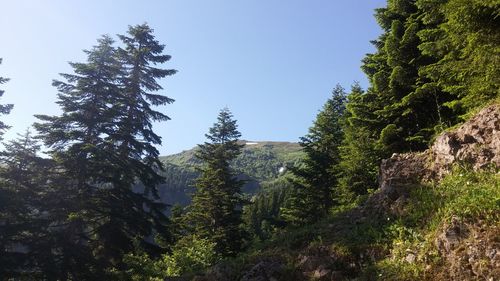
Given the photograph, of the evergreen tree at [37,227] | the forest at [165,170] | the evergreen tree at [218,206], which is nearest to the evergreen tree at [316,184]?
the forest at [165,170]

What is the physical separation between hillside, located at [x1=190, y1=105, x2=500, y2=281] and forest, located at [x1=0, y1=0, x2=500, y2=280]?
0.11m

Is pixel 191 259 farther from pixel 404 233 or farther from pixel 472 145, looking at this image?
pixel 472 145

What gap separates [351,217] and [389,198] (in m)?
1.36

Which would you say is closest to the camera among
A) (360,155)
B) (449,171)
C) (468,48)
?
(449,171)

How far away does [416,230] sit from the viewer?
989cm

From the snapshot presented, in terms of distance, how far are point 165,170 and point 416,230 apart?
14351mm

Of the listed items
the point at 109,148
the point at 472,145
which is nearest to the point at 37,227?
the point at 109,148

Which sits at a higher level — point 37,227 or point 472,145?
point 472,145

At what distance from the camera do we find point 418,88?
684 inches

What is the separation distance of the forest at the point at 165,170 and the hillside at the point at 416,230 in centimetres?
11

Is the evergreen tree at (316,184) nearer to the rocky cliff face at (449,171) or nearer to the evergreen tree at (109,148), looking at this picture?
the evergreen tree at (109,148)

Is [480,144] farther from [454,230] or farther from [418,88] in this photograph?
[418,88]

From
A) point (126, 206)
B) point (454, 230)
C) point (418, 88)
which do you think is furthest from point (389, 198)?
point (126, 206)

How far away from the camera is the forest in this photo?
1280cm
